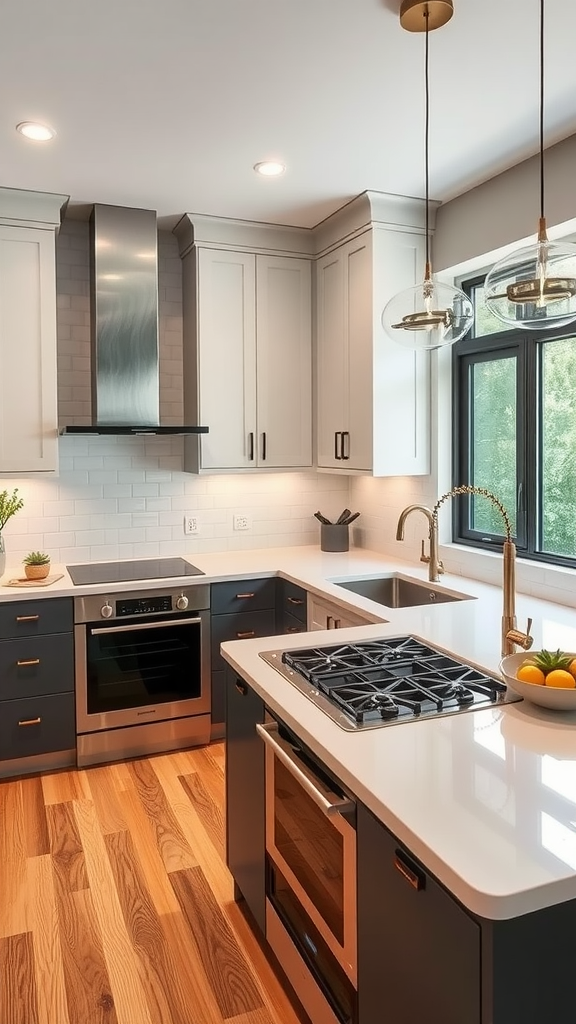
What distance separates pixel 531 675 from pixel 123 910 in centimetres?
159

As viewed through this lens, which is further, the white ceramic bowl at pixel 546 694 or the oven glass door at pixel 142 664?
the oven glass door at pixel 142 664

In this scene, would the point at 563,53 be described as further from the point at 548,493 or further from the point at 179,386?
the point at 179,386

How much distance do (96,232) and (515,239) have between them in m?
1.96

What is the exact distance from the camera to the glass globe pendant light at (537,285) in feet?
4.96

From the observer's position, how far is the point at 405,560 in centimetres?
383

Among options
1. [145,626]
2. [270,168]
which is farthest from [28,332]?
[145,626]

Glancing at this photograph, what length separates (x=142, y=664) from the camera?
346cm

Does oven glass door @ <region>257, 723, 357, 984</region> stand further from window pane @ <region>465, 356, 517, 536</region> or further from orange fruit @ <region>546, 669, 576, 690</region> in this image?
window pane @ <region>465, 356, 517, 536</region>

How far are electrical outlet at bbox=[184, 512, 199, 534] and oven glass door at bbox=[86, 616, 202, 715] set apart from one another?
720 millimetres

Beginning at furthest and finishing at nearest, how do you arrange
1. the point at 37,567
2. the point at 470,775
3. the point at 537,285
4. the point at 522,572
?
the point at 37,567, the point at 522,572, the point at 537,285, the point at 470,775

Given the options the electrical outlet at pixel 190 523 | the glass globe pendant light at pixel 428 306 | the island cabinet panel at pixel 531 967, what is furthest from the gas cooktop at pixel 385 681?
the electrical outlet at pixel 190 523

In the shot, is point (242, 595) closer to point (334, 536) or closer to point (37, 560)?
point (334, 536)

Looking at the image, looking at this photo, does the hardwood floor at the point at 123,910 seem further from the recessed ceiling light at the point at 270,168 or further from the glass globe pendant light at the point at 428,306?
the recessed ceiling light at the point at 270,168

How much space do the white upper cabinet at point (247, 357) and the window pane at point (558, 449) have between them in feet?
4.51
